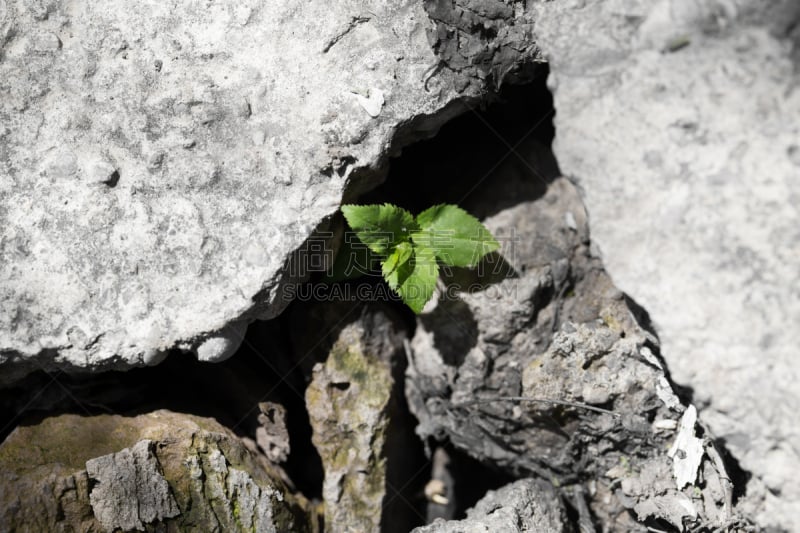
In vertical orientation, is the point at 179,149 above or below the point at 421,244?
above

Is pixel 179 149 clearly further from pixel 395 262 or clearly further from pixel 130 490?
pixel 130 490

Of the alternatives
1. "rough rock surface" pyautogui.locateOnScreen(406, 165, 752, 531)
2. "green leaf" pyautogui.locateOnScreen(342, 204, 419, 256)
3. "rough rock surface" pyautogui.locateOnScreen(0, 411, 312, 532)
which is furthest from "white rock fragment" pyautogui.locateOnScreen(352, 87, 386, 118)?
"rough rock surface" pyautogui.locateOnScreen(0, 411, 312, 532)

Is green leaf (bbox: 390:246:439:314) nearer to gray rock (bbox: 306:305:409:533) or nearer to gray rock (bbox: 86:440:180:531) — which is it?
gray rock (bbox: 306:305:409:533)

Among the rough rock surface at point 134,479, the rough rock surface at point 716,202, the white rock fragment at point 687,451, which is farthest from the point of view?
the white rock fragment at point 687,451

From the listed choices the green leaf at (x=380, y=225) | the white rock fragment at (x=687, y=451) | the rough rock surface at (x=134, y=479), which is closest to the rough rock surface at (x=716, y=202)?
the white rock fragment at (x=687, y=451)

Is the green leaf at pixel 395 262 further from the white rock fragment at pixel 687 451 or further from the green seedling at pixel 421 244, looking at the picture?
the white rock fragment at pixel 687 451

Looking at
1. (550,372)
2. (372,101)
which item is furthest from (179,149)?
(550,372)

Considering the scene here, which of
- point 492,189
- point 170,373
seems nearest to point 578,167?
point 492,189
